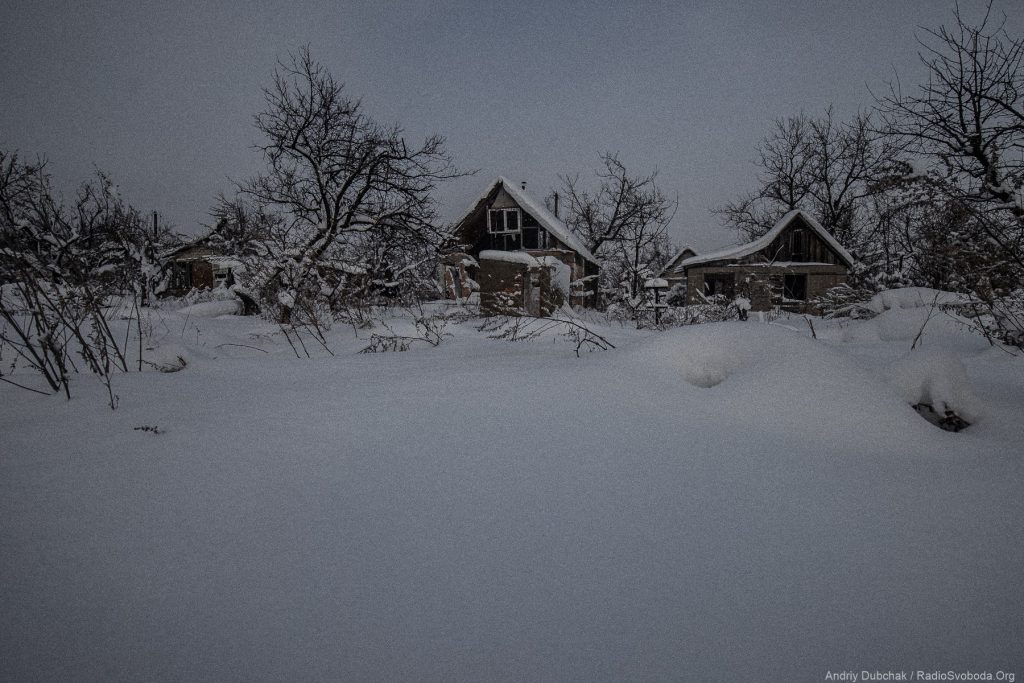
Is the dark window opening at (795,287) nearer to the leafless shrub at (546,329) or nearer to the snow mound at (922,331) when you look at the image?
the snow mound at (922,331)

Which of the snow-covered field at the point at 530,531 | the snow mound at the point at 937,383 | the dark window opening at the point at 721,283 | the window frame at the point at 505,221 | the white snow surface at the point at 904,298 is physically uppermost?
the window frame at the point at 505,221

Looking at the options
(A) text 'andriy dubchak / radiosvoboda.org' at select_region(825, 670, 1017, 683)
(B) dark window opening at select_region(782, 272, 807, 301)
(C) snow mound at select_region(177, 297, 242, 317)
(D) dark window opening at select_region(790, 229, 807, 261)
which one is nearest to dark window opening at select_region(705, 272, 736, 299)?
(B) dark window opening at select_region(782, 272, 807, 301)

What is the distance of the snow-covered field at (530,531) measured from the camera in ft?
2.08

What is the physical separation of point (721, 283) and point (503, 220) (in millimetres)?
10599

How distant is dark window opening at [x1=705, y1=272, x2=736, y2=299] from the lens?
16109 millimetres

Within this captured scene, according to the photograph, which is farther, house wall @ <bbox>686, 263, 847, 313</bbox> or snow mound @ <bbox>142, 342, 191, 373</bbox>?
house wall @ <bbox>686, 263, 847, 313</bbox>

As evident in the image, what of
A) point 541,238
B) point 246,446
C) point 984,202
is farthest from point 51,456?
point 541,238

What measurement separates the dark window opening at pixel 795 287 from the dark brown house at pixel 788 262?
0.13 ft

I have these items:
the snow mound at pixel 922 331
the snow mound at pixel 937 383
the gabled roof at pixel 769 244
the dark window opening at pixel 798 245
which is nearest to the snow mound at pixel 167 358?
the snow mound at pixel 937 383

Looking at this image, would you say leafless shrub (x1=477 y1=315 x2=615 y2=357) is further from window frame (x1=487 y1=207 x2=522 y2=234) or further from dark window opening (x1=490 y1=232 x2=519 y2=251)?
window frame (x1=487 y1=207 x2=522 y2=234)

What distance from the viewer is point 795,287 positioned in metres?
16.8

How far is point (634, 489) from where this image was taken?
3.34 feet

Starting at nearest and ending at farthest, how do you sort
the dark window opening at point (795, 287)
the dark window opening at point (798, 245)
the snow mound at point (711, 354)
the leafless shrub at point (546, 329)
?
1. the snow mound at point (711, 354)
2. the leafless shrub at point (546, 329)
3. the dark window opening at point (798, 245)
4. the dark window opening at point (795, 287)

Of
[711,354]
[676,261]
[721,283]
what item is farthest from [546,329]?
[676,261]
